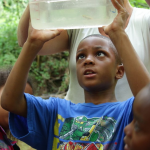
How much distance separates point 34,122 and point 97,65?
467mm

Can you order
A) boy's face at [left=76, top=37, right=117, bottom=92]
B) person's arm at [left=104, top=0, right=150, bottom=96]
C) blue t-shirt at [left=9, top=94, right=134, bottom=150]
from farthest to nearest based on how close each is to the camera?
boy's face at [left=76, top=37, right=117, bottom=92] → blue t-shirt at [left=9, top=94, right=134, bottom=150] → person's arm at [left=104, top=0, right=150, bottom=96]

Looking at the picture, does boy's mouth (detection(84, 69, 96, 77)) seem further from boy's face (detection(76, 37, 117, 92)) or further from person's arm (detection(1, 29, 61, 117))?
person's arm (detection(1, 29, 61, 117))

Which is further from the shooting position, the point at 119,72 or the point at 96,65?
the point at 119,72

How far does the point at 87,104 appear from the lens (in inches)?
58.6

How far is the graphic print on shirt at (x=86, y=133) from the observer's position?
1.31 meters

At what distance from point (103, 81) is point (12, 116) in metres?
0.54

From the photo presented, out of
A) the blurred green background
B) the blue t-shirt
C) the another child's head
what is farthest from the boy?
the blurred green background

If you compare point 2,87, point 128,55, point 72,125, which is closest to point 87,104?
point 72,125

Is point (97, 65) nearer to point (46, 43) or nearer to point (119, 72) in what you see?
point (119, 72)

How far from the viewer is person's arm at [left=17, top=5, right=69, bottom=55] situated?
5.51ft

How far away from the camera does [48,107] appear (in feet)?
4.83

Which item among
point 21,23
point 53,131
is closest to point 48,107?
point 53,131

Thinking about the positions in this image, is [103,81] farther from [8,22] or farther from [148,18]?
[8,22]

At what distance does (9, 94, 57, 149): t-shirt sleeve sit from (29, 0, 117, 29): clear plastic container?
0.43 m
